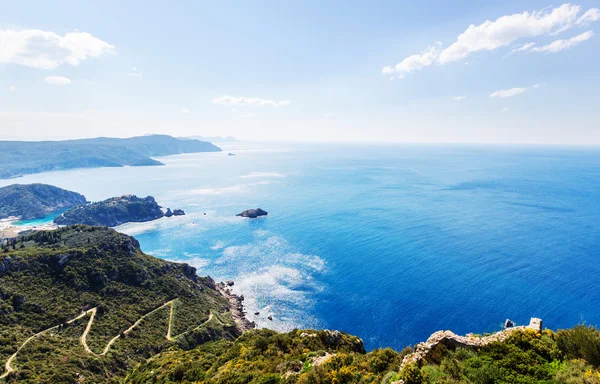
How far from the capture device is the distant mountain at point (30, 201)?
175 metres

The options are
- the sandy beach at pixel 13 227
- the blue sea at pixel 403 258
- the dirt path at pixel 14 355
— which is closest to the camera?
the dirt path at pixel 14 355

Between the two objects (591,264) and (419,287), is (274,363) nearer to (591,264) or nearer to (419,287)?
(419,287)

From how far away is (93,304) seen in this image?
61.0 meters

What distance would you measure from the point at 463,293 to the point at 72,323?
293 ft

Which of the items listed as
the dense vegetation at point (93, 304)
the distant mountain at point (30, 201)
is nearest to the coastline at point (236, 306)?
the dense vegetation at point (93, 304)

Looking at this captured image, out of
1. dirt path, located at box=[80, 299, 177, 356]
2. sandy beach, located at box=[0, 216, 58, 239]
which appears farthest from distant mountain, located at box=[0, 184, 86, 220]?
dirt path, located at box=[80, 299, 177, 356]

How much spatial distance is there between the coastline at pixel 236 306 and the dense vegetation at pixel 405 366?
111 feet

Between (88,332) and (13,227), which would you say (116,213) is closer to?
(13,227)

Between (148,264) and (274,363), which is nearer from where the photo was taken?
(274,363)

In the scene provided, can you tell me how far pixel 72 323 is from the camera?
54.4 metres

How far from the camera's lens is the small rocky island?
156m

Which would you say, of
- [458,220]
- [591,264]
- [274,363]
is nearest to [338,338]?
[274,363]

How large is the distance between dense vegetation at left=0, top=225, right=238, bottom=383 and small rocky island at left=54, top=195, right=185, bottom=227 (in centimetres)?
7560

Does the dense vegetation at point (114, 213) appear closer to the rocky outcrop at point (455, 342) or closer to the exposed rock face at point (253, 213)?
the exposed rock face at point (253, 213)
